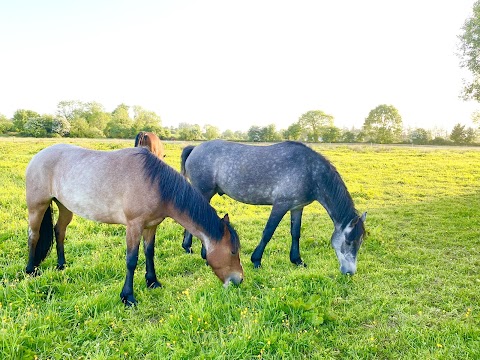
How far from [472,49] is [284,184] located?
12040mm

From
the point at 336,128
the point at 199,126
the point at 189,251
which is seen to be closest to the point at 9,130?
the point at 199,126

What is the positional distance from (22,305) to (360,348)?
3.71m

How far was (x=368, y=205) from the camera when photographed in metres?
9.99

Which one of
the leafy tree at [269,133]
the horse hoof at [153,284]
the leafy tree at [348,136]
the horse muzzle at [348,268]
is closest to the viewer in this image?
the horse hoof at [153,284]

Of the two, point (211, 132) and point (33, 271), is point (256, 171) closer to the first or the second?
point (33, 271)

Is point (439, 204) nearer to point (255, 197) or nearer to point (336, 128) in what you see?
point (255, 197)

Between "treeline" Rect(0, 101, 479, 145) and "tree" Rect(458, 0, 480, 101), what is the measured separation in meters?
31.3

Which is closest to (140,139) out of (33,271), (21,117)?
(33,271)

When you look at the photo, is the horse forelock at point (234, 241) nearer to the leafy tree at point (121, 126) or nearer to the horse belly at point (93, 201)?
the horse belly at point (93, 201)

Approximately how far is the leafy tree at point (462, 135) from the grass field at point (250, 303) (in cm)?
4680

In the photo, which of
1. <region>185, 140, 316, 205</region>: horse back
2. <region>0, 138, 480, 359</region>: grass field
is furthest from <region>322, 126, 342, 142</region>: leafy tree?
<region>185, 140, 316, 205</region>: horse back

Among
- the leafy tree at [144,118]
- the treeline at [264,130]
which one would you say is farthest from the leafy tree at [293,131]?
the leafy tree at [144,118]

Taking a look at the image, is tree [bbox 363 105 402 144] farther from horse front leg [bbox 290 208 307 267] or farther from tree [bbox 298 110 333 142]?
horse front leg [bbox 290 208 307 267]

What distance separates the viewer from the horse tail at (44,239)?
4398 millimetres
